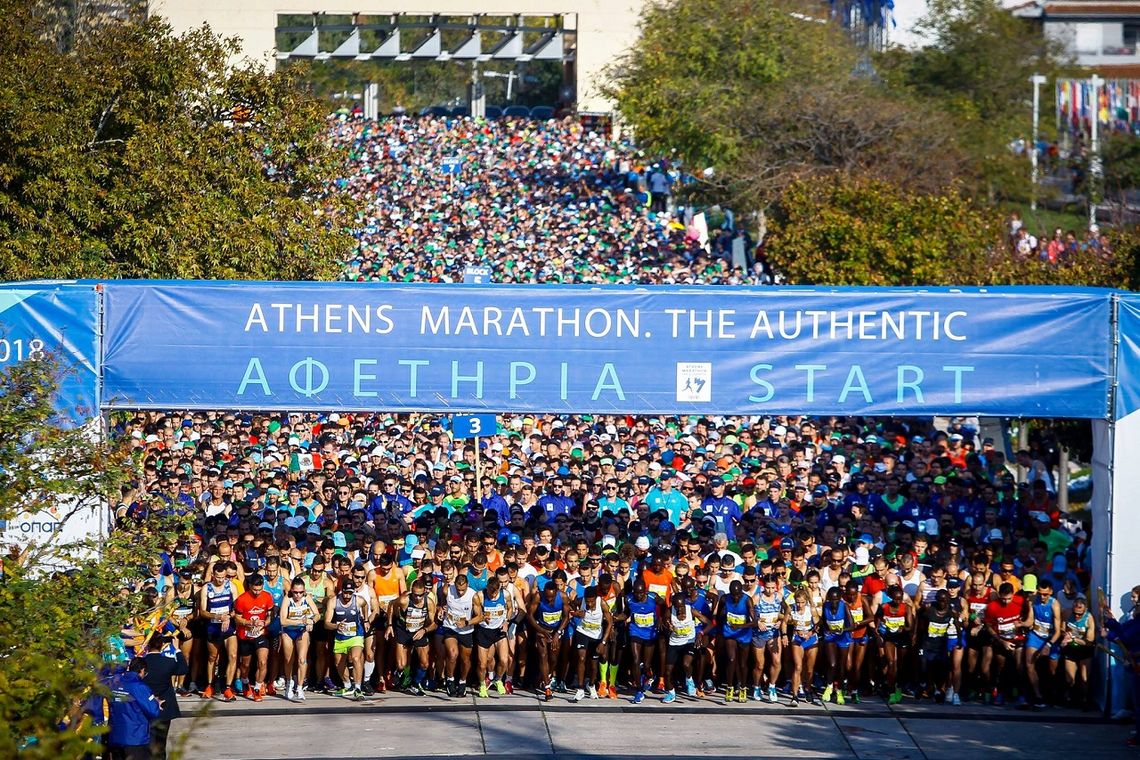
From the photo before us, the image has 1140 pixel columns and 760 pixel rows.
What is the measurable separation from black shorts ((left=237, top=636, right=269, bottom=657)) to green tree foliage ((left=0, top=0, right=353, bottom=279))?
702 centimetres

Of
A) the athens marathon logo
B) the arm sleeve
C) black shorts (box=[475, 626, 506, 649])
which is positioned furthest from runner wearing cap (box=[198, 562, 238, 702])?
the athens marathon logo

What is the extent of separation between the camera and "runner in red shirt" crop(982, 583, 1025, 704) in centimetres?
1516

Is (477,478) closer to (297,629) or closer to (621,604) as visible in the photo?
(621,604)

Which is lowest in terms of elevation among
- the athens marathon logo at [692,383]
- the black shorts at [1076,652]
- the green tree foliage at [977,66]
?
the black shorts at [1076,652]

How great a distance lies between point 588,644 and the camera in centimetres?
1531

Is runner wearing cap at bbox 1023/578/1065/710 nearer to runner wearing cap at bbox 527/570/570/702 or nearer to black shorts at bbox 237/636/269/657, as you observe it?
runner wearing cap at bbox 527/570/570/702

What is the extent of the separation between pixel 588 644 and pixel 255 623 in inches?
128

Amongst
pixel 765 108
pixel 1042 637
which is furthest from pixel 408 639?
pixel 765 108

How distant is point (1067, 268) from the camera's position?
23.9 m

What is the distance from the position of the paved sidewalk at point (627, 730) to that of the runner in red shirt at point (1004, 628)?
51 cm

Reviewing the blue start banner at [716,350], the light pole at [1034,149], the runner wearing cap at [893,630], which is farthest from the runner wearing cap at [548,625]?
the light pole at [1034,149]

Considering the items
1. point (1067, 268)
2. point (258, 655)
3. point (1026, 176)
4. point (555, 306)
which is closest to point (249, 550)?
point (258, 655)

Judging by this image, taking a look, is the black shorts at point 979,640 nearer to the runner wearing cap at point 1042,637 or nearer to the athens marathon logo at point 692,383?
the runner wearing cap at point 1042,637

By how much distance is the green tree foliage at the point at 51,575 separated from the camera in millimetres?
7973
